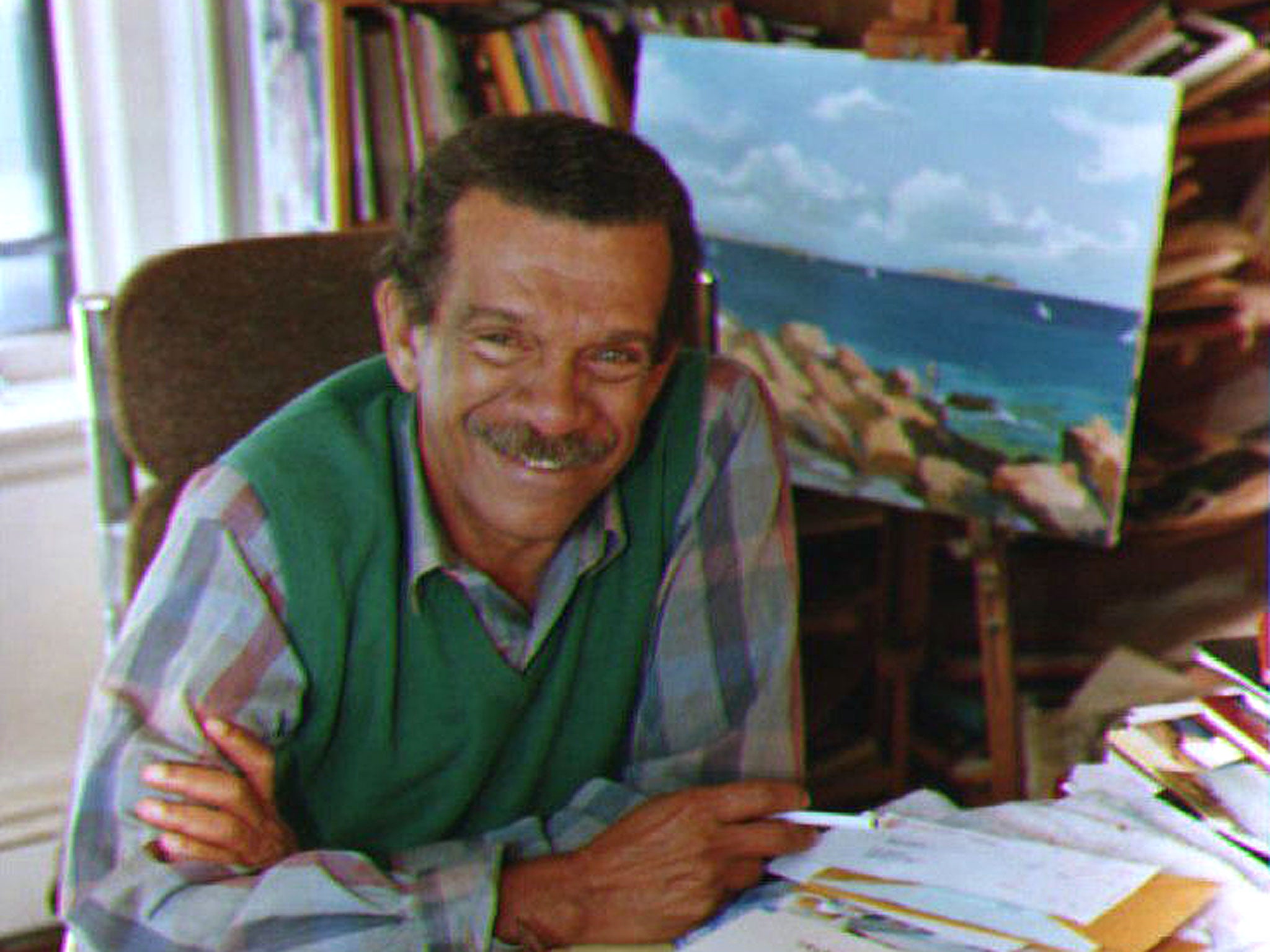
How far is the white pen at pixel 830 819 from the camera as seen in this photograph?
127 centimetres

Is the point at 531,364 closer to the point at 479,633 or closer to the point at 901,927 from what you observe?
the point at 479,633

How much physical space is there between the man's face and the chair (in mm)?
275

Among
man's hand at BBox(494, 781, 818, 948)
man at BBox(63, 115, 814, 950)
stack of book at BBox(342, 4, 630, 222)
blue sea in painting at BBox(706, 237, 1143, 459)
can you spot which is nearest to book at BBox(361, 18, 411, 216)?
stack of book at BBox(342, 4, 630, 222)

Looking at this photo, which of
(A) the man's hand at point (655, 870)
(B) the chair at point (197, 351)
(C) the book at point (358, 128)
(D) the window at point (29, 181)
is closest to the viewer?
(A) the man's hand at point (655, 870)

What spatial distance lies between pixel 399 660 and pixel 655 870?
0.86 feet

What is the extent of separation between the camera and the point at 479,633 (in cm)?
141

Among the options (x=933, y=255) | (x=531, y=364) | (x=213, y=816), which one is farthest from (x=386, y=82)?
(x=213, y=816)

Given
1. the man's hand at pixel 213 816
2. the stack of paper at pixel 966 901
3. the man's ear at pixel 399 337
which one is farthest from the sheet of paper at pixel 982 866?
the man's ear at pixel 399 337

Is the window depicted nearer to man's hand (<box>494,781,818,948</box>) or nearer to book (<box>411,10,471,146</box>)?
book (<box>411,10,471,146</box>)

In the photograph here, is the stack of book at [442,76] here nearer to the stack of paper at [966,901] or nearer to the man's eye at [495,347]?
the man's eye at [495,347]

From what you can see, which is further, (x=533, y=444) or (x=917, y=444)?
(x=917, y=444)

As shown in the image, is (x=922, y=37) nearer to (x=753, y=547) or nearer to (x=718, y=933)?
(x=753, y=547)

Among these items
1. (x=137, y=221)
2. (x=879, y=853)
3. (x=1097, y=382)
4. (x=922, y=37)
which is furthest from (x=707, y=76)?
(x=879, y=853)

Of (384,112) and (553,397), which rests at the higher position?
(384,112)
